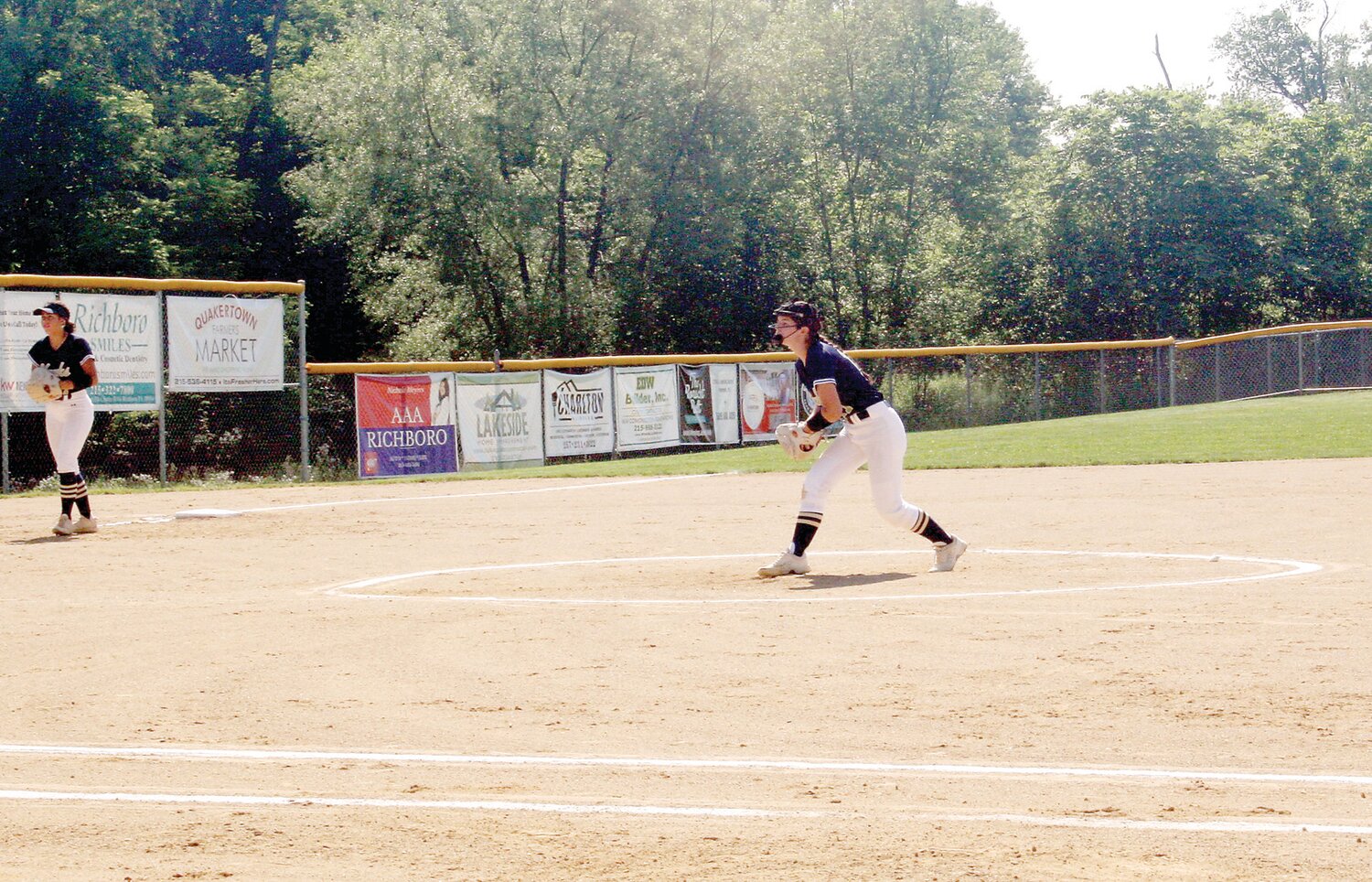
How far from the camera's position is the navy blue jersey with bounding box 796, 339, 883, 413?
10352mm

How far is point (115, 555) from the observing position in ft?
41.8

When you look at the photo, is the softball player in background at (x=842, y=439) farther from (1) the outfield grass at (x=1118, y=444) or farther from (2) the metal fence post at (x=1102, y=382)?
(2) the metal fence post at (x=1102, y=382)

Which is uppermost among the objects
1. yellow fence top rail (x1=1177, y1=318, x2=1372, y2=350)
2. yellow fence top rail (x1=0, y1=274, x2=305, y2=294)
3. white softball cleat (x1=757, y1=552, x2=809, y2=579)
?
yellow fence top rail (x1=0, y1=274, x2=305, y2=294)

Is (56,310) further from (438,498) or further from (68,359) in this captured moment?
(438,498)

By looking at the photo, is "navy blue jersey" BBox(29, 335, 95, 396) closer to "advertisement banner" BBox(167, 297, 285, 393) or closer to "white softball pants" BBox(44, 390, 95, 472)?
"white softball pants" BBox(44, 390, 95, 472)

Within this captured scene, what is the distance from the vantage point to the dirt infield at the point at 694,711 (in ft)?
14.5

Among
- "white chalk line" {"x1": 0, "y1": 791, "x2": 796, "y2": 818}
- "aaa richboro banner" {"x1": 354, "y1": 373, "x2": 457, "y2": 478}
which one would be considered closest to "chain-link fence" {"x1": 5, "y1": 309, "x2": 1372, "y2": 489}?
"aaa richboro banner" {"x1": 354, "y1": 373, "x2": 457, "y2": 478}

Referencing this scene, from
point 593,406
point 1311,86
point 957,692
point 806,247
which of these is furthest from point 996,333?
point 1311,86

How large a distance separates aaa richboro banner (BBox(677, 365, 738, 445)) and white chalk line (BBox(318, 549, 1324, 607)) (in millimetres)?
18968

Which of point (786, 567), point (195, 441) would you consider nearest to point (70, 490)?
point (786, 567)

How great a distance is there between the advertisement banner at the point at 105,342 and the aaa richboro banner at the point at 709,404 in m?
12.0

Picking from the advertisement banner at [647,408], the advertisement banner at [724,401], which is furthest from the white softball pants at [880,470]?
the advertisement banner at [724,401]

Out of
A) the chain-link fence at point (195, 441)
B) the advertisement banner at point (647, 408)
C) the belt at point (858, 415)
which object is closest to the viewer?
the belt at point (858, 415)

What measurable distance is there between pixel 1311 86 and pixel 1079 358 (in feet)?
208
